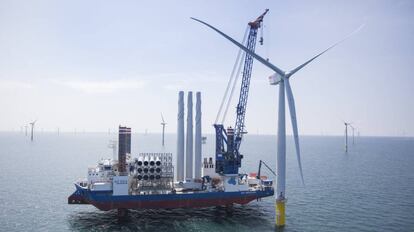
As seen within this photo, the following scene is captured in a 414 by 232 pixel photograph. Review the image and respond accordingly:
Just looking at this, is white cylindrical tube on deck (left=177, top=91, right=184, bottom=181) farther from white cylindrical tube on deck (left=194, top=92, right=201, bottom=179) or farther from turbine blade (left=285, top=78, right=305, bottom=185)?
turbine blade (left=285, top=78, right=305, bottom=185)

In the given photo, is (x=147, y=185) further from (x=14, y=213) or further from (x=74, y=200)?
(x=14, y=213)

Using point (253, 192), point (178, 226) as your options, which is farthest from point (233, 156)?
point (178, 226)

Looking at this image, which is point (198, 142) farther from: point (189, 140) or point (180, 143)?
point (180, 143)

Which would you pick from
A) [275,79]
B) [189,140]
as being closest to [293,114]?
[275,79]

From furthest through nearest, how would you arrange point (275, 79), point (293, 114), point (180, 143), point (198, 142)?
point (198, 142) < point (180, 143) < point (275, 79) < point (293, 114)

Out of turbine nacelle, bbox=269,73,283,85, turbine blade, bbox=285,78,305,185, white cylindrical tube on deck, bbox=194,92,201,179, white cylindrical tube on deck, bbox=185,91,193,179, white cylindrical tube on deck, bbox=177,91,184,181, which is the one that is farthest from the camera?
white cylindrical tube on deck, bbox=177,91,184,181

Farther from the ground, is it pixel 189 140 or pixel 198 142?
pixel 189 140

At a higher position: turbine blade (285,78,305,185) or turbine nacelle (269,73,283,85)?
turbine nacelle (269,73,283,85)

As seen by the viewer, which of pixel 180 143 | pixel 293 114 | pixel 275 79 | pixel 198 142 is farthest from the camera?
pixel 198 142

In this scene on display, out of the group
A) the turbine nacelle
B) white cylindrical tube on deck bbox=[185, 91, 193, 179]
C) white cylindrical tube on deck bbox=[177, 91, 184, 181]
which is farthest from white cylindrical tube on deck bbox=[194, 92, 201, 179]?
the turbine nacelle

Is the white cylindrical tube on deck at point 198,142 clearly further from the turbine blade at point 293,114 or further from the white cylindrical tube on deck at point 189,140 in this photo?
the turbine blade at point 293,114

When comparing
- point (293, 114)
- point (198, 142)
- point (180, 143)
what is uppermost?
point (293, 114)
